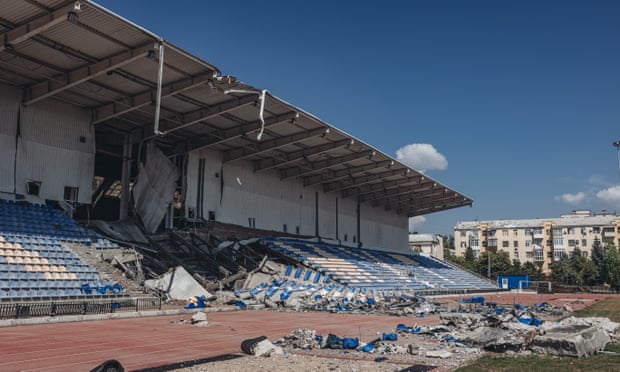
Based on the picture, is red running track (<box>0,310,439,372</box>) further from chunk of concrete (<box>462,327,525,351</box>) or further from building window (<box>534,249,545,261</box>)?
building window (<box>534,249,545,261</box>)

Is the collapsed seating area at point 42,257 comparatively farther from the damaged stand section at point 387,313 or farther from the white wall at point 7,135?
the damaged stand section at point 387,313

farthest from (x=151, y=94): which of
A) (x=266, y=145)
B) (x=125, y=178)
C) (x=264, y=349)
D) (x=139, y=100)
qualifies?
(x=264, y=349)

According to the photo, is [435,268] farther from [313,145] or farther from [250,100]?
[250,100]

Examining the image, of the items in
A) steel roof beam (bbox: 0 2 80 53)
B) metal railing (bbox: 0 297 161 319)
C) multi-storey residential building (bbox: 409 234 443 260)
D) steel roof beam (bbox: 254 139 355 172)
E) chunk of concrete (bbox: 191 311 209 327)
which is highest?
steel roof beam (bbox: 0 2 80 53)

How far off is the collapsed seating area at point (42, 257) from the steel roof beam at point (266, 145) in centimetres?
1263

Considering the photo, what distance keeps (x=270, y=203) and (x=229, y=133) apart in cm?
1034

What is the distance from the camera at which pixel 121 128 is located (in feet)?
103

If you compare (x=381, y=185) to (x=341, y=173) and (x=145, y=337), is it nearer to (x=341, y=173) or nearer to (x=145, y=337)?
(x=341, y=173)

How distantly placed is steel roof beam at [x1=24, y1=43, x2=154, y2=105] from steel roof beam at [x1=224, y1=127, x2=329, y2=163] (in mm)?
13602

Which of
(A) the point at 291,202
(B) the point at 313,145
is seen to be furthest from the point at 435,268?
(B) the point at 313,145

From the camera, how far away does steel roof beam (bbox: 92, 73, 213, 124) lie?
2442cm

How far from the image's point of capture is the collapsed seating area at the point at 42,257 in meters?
19.2

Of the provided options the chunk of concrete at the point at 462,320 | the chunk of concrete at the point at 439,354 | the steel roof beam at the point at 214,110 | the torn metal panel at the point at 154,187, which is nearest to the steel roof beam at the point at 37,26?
the steel roof beam at the point at 214,110

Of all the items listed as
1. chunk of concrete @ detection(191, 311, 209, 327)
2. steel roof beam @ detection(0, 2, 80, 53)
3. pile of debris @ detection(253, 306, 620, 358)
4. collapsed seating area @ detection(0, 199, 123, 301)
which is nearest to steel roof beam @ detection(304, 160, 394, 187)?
collapsed seating area @ detection(0, 199, 123, 301)
